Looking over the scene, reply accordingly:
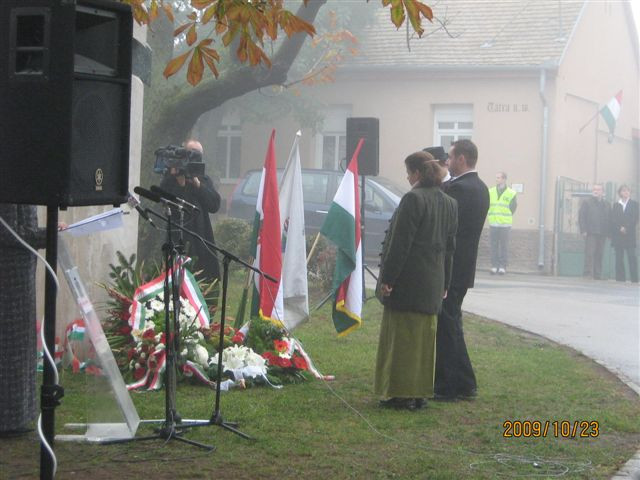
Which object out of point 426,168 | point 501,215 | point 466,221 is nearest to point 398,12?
point 426,168

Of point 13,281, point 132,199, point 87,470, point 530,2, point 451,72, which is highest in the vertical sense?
point 530,2

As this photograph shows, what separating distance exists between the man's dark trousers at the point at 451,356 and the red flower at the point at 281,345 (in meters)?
1.38

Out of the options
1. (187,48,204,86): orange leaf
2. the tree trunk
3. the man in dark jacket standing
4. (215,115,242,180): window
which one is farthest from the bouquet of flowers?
(215,115,242,180): window

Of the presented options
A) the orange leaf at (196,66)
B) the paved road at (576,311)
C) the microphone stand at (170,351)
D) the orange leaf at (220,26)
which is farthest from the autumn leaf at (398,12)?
the paved road at (576,311)

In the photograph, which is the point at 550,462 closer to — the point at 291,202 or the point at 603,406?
the point at 603,406

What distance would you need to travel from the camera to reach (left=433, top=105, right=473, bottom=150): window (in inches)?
1166

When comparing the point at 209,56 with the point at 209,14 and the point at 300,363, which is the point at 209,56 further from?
the point at 300,363

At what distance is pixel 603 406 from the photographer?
8297mm

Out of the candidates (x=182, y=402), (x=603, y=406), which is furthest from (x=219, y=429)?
(x=603, y=406)

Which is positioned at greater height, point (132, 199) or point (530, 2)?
point (530, 2)

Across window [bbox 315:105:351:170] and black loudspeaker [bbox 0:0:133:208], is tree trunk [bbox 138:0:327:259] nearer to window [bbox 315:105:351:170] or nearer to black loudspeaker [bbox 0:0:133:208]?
black loudspeaker [bbox 0:0:133:208]

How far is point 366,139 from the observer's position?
1673cm

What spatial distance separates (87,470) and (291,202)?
499 centimetres
